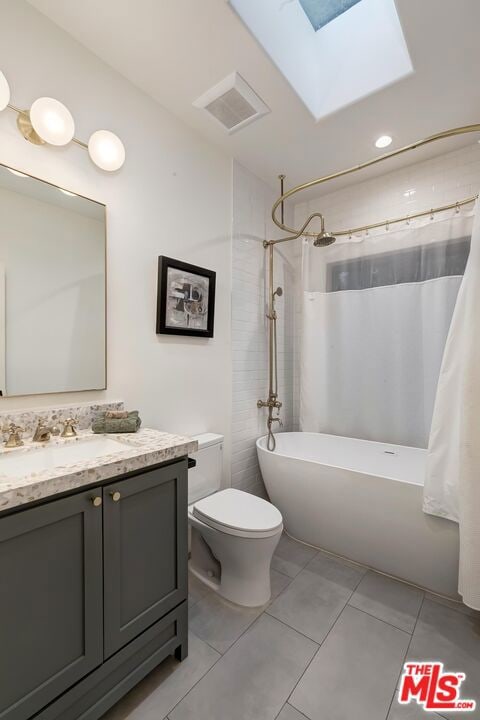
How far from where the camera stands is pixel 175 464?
1.25 metres

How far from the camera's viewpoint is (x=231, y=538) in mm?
1530

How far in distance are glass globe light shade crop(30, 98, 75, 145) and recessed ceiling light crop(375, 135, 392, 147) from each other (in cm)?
188

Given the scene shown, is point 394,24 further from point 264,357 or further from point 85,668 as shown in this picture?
point 85,668

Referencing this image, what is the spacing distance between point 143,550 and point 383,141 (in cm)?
272

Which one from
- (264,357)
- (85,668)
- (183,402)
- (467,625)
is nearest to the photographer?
(85,668)

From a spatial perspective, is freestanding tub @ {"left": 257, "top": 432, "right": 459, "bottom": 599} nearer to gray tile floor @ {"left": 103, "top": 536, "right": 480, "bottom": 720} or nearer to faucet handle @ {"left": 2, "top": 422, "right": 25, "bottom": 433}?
gray tile floor @ {"left": 103, "top": 536, "right": 480, "bottom": 720}

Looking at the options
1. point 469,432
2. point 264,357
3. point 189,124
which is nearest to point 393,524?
point 469,432

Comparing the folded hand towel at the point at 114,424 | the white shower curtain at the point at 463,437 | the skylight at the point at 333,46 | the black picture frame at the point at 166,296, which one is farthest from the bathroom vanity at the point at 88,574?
the skylight at the point at 333,46

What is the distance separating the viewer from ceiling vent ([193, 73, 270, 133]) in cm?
167

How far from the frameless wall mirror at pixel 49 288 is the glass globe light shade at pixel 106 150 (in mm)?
204

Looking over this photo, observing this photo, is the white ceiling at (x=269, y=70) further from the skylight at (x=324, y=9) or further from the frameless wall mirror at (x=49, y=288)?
the frameless wall mirror at (x=49, y=288)

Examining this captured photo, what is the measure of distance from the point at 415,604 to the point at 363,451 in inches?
38.3

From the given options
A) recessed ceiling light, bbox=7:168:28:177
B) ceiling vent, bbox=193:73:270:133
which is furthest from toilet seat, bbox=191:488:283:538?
ceiling vent, bbox=193:73:270:133

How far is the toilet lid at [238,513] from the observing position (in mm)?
1521
